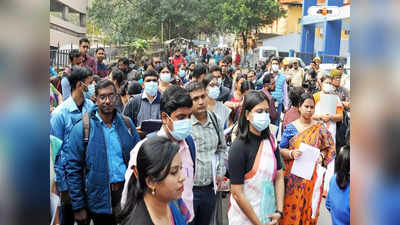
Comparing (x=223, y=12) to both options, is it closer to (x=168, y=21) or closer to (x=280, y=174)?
(x=168, y=21)

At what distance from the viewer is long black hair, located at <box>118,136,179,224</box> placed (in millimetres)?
2107

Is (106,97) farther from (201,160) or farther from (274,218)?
(274,218)

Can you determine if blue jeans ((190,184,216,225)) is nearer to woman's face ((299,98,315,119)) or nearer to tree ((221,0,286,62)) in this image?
woman's face ((299,98,315,119))

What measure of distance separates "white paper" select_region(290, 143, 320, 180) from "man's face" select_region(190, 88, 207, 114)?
3.02 ft

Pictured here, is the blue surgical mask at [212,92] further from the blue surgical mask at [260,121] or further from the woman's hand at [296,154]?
the blue surgical mask at [260,121]

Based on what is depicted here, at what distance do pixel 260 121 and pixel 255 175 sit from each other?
1.36 ft

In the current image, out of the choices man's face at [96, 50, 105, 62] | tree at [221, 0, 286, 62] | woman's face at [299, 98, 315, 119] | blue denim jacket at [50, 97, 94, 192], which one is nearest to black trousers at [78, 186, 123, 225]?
blue denim jacket at [50, 97, 94, 192]

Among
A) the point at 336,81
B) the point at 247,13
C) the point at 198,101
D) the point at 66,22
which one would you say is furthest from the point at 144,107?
the point at 66,22

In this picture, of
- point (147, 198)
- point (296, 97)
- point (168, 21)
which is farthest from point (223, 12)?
point (147, 198)

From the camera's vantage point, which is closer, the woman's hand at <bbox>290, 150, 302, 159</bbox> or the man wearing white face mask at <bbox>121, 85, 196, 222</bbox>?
the man wearing white face mask at <bbox>121, 85, 196, 222</bbox>

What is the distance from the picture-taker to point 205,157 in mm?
3742

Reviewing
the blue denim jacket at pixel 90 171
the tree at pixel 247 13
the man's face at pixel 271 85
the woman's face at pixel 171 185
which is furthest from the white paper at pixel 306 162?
the tree at pixel 247 13

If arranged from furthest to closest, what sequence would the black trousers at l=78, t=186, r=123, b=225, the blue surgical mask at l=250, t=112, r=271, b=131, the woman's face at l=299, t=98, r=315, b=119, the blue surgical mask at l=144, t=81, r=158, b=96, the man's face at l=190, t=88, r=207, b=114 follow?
the blue surgical mask at l=144, t=81, r=158, b=96 → the woman's face at l=299, t=98, r=315, b=119 → the man's face at l=190, t=88, r=207, b=114 → the black trousers at l=78, t=186, r=123, b=225 → the blue surgical mask at l=250, t=112, r=271, b=131
